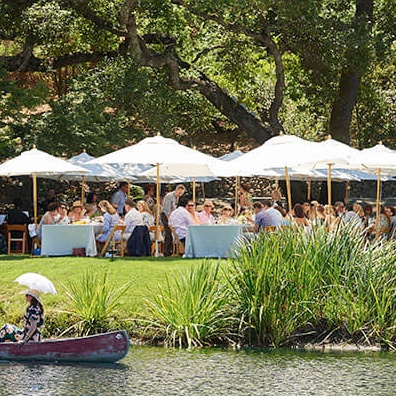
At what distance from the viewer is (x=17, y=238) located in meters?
24.5

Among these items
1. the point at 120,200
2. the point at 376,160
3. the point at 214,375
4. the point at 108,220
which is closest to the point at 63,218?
the point at 108,220

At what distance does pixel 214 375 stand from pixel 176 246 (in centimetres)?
842

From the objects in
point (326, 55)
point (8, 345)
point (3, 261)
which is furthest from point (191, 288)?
point (326, 55)

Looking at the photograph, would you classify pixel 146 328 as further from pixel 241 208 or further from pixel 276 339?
pixel 241 208

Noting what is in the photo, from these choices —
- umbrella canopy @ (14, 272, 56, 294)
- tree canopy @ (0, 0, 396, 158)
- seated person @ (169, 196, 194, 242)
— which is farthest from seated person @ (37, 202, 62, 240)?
umbrella canopy @ (14, 272, 56, 294)

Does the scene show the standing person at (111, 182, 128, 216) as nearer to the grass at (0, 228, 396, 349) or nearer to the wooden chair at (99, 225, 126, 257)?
the wooden chair at (99, 225, 126, 257)

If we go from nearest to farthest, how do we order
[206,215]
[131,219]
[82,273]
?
[82,273] → [131,219] → [206,215]

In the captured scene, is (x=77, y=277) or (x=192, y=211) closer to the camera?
(x=77, y=277)

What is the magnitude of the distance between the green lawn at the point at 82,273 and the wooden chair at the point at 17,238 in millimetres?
1974

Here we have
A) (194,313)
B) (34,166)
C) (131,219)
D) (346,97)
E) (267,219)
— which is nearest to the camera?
(194,313)

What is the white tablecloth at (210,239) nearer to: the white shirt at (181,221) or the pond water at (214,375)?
the white shirt at (181,221)

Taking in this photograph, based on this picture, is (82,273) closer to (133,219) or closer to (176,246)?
(133,219)

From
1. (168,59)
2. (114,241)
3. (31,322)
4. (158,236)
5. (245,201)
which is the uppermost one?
(168,59)

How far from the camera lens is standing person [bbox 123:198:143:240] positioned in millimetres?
21938
